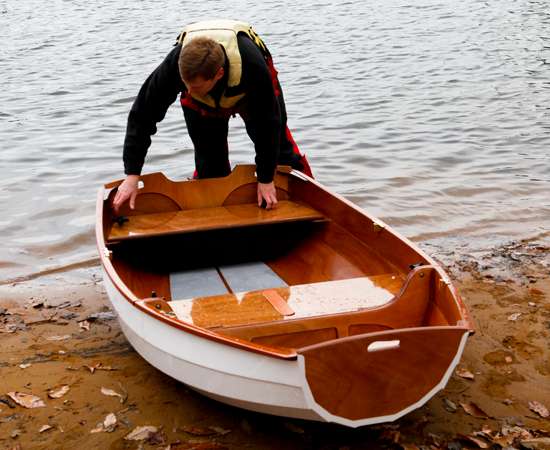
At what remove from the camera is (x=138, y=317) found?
3.66 m

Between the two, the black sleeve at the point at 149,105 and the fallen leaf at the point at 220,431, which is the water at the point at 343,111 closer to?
the black sleeve at the point at 149,105

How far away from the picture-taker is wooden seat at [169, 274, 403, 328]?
3.71 m

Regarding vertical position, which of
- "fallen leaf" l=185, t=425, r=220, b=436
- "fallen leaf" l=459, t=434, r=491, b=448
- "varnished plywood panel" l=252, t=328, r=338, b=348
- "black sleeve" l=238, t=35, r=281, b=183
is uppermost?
"black sleeve" l=238, t=35, r=281, b=183

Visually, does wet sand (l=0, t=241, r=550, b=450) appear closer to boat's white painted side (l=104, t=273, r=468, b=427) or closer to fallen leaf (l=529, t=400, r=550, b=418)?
fallen leaf (l=529, t=400, r=550, b=418)

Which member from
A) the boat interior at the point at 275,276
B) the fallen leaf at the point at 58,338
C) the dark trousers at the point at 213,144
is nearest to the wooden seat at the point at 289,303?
the boat interior at the point at 275,276

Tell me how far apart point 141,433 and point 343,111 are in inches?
314

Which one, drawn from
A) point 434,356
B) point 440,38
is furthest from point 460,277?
point 440,38

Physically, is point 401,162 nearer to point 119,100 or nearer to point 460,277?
point 460,277

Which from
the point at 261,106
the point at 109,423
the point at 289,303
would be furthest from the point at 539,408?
the point at 261,106

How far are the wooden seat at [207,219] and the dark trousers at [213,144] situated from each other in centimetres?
39

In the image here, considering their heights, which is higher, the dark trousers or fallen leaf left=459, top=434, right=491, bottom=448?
the dark trousers

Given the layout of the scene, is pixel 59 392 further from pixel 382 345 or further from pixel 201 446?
pixel 382 345

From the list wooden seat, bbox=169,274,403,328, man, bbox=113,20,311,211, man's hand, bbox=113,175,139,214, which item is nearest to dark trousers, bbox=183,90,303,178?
man, bbox=113,20,311,211

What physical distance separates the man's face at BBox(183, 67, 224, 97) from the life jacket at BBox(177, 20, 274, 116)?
158 millimetres
